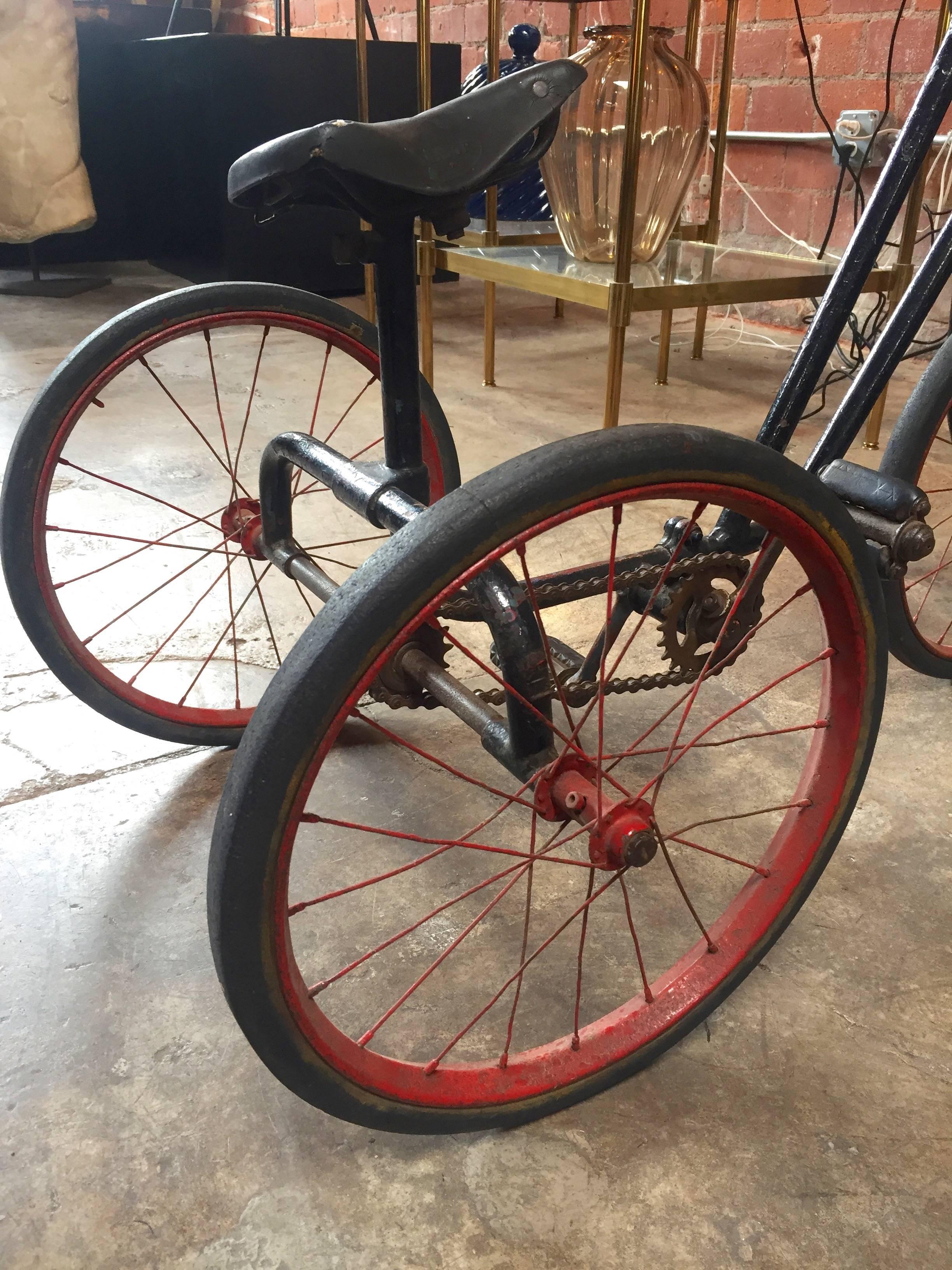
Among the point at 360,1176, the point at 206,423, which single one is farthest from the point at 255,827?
the point at 206,423

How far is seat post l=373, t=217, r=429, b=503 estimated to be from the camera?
0.78 meters

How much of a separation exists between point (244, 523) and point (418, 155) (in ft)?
1.78

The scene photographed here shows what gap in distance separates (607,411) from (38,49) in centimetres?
274

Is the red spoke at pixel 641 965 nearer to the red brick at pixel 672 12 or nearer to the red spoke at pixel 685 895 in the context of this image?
the red spoke at pixel 685 895

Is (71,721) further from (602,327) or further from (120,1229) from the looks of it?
(602,327)

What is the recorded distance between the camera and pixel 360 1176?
754 millimetres

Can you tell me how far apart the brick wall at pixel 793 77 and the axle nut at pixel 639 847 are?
2.41 meters

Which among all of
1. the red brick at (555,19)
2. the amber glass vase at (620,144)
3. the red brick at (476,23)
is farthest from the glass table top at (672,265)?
the red brick at (476,23)

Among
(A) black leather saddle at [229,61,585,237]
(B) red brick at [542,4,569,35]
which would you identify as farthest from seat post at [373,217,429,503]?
(B) red brick at [542,4,569,35]

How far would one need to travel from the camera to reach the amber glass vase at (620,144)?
1975mm

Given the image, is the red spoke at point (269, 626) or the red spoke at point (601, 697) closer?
the red spoke at point (601, 697)

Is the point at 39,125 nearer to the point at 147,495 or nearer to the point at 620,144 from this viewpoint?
the point at 620,144

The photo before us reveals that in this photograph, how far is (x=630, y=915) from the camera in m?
0.85

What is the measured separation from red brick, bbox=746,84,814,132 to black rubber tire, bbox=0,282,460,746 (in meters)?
2.13
